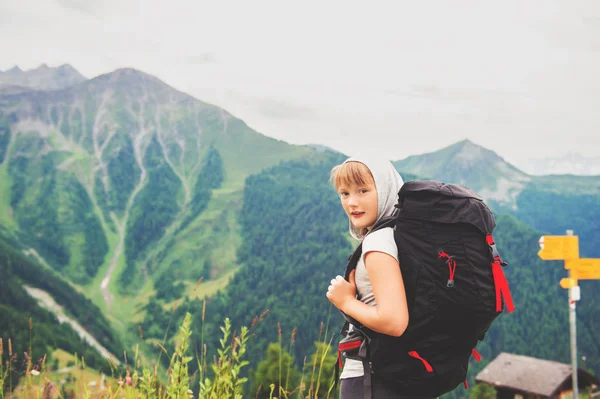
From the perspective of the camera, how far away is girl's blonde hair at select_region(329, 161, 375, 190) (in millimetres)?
2154

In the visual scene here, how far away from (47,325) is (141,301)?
62.0 meters

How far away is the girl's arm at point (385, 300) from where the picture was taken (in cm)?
182

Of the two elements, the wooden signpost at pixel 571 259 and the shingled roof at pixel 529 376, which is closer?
the wooden signpost at pixel 571 259

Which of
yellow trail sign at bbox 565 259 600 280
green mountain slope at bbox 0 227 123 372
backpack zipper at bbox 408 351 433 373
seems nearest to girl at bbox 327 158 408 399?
backpack zipper at bbox 408 351 433 373

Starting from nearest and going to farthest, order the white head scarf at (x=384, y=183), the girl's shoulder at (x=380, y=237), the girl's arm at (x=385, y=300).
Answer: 1. the girl's arm at (x=385, y=300)
2. the girl's shoulder at (x=380, y=237)
3. the white head scarf at (x=384, y=183)

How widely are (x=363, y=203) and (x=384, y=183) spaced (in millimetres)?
120

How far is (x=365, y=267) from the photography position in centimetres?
197

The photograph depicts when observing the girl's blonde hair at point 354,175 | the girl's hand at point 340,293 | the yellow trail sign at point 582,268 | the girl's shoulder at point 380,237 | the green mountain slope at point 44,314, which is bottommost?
the green mountain slope at point 44,314

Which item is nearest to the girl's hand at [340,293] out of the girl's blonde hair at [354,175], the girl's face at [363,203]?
the girl's face at [363,203]

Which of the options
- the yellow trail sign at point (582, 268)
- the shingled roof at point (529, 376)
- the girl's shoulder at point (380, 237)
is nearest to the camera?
the girl's shoulder at point (380, 237)

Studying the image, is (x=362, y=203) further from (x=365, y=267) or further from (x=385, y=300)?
(x=385, y=300)

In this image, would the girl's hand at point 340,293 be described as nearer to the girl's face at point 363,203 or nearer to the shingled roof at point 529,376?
the girl's face at point 363,203

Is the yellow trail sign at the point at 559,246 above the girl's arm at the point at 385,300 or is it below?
below

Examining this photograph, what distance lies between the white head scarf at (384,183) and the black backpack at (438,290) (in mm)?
141
